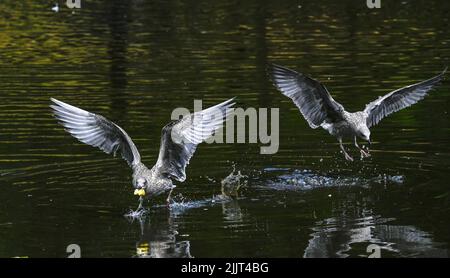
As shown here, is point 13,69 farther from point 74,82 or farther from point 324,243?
point 324,243

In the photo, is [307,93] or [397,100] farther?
[397,100]

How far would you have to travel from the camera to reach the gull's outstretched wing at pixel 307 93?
16297 mm

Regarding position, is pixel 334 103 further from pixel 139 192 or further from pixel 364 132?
pixel 139 192

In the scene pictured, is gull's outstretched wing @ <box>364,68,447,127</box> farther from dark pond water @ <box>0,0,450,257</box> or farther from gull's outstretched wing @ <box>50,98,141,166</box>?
gull's outstretched wing @ <box>50,98,141,166</box>

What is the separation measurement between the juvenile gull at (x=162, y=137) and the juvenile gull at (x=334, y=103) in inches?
89.7

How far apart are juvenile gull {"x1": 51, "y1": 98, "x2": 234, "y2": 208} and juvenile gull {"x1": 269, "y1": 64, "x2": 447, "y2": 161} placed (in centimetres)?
228

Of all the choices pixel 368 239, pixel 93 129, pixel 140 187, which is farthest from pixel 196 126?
pixel 368 239

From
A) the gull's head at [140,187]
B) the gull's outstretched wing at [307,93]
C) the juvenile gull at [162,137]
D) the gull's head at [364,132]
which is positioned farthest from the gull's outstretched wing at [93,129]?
the gull's head at [364,132]

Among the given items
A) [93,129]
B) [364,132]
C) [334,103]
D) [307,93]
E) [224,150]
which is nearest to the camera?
[93,129]

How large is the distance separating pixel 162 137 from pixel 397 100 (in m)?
4.79

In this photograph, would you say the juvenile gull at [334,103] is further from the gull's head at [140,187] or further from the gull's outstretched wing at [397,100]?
the gull's head at [140,187]

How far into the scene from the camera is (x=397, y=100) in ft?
56.4

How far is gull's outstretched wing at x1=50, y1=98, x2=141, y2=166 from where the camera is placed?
1434 cm

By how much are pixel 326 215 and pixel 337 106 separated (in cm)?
320
